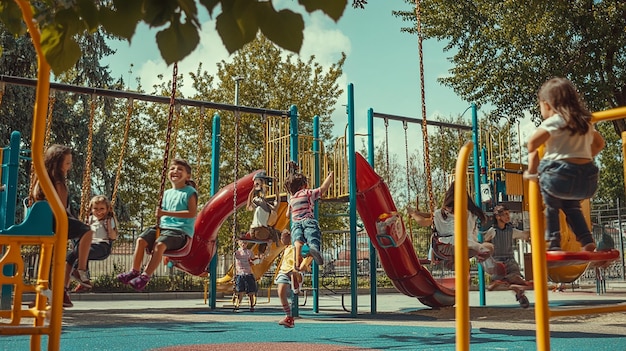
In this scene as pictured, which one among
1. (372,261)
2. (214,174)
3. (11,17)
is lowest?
(372,261)

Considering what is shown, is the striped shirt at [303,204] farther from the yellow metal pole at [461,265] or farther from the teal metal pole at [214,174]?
the yellow metal pole at [461,265]

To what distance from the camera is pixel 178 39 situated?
81.1 inches

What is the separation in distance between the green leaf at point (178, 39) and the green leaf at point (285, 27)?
22 cm

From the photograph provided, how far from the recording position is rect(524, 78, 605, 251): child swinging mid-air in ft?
12.8

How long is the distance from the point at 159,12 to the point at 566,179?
2.79 meters

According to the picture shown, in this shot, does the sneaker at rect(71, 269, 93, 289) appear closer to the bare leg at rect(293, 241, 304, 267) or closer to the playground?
the playground

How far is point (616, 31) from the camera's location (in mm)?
12273

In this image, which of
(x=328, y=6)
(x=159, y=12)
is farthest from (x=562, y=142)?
(x=159, y=12)

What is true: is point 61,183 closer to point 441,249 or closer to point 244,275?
point 441,249

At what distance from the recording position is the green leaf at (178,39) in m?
2.05

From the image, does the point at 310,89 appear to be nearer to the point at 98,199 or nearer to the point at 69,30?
the point at 98,199

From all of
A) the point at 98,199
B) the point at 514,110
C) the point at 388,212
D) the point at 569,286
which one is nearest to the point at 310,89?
the point at 569,286

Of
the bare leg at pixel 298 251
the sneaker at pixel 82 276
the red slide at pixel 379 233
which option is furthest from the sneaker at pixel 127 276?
the red slide at pixel 379 233

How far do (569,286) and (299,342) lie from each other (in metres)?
17.3
